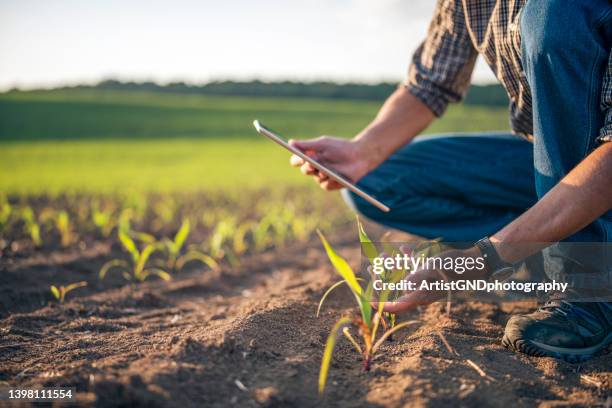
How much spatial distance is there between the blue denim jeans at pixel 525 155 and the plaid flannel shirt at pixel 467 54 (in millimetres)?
134

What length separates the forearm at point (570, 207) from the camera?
1.62 meters

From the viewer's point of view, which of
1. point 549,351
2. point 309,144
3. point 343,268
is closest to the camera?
point 343,268

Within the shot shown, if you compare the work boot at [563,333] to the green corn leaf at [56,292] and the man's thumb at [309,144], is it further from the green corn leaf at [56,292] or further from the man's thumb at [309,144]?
the green corn leaf at [56,292]

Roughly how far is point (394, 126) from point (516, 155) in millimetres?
707

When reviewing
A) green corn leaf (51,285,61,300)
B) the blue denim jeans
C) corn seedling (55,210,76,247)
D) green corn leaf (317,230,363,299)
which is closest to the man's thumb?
the blue denim jeans

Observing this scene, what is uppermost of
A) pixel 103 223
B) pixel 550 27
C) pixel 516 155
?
pixel 550 27

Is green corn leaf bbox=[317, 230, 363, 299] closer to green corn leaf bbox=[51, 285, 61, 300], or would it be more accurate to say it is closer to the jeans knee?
the jeans knee

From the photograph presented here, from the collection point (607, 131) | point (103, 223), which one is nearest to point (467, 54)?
point (607, 131)

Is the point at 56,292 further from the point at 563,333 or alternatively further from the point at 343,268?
the point at 563,333

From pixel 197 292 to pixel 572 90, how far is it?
89.9 inches

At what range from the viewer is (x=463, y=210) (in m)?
2.93

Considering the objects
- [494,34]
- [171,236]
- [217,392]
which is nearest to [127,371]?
[217,392]

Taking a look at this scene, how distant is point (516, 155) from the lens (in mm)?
2750

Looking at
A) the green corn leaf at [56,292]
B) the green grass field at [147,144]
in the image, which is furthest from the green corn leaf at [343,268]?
the green grass field at [147,144]
